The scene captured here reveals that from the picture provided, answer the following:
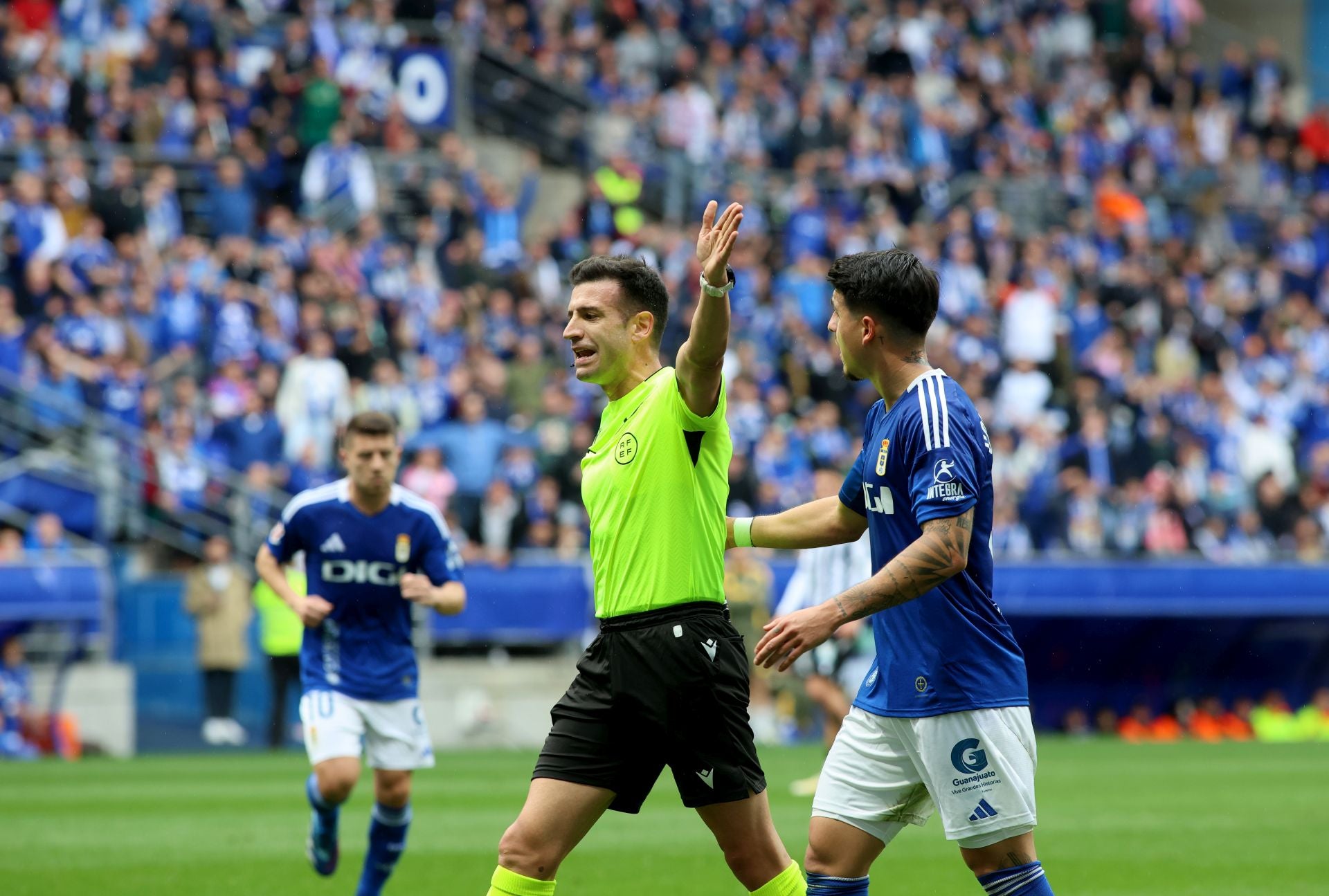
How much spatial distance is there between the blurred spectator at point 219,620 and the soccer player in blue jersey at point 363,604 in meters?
10.1

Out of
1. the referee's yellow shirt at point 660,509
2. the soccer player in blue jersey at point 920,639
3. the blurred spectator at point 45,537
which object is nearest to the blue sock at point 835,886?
the soccer player in blue jersey at point 920,639

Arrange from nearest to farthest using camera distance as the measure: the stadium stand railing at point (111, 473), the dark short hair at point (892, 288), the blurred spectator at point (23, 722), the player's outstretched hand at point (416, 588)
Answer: the dark short hair at point (892, 288) → the player's outstretched hand at point (416, 588) → the blurred spectator at point (23, 722) → the stadium stand railing at point (111, 473)

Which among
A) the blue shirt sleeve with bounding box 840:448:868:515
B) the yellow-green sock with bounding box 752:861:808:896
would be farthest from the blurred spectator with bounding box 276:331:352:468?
the yellow-green sock with bounding box 752:861:808:896

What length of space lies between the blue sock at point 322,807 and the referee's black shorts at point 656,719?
315 centimetres

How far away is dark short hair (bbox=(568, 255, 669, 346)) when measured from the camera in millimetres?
5910

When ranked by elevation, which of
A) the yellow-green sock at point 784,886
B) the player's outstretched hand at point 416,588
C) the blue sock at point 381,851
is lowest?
the blue sock at point 381,851

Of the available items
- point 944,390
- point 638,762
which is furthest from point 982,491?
point 638,762

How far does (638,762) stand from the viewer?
575 cm

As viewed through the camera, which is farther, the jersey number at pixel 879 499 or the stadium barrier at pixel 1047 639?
the stadium barrier at pixel 1047 639

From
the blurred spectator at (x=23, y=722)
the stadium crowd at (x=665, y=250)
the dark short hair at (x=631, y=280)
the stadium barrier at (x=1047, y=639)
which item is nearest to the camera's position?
the dark short hair at (x=631, y=280)

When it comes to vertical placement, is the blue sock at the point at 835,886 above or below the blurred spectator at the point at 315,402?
below

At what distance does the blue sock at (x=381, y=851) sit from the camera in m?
8.40

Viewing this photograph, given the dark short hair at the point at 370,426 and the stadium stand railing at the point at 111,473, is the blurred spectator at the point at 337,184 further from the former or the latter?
the dark short hair at the point at 370,426

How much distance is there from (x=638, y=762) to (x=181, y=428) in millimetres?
14372
